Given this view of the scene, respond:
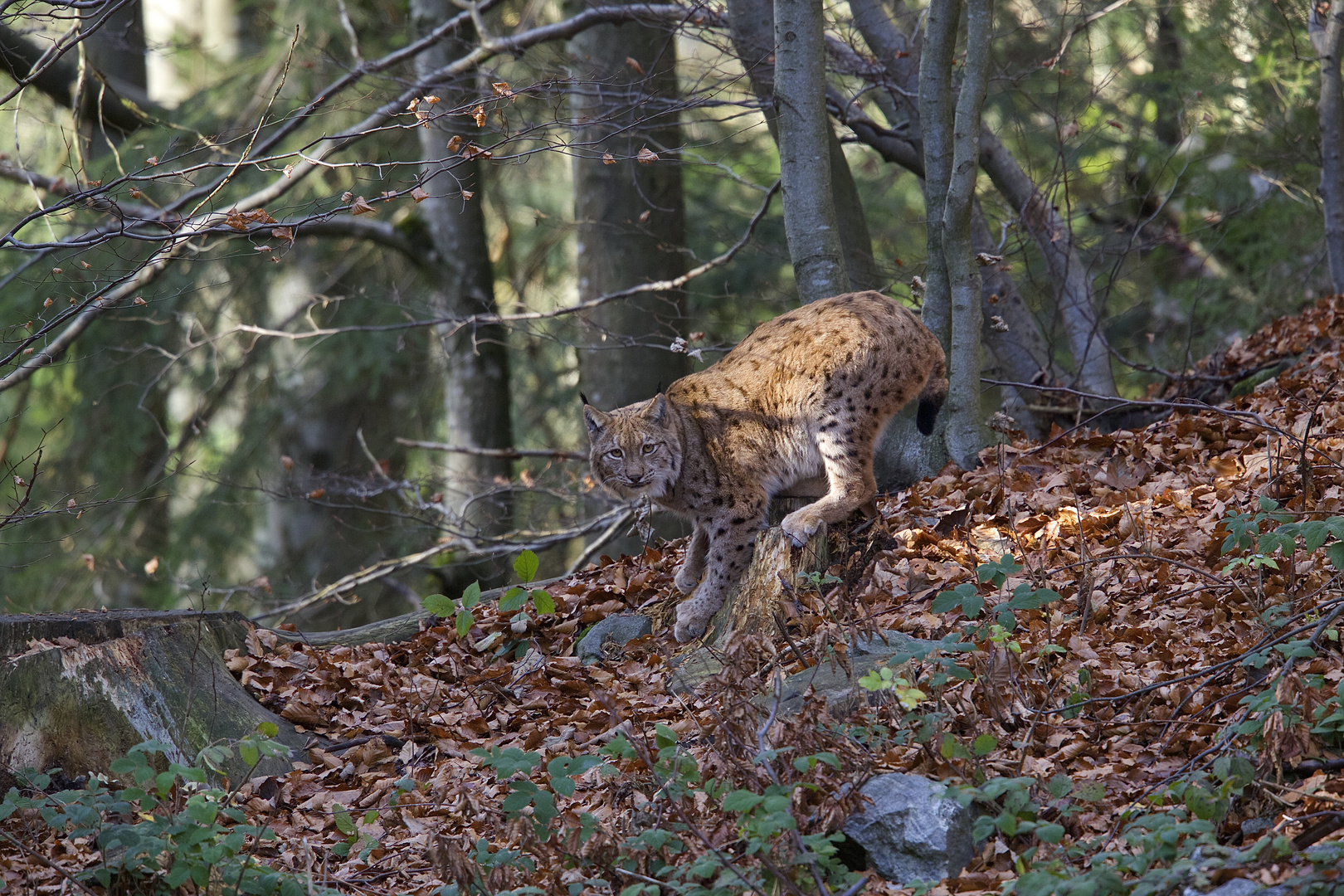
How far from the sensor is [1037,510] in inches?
219

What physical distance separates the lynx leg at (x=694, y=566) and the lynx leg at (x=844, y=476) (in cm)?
52

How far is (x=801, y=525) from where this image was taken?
5.57 m

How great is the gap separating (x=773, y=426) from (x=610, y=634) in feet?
4.86

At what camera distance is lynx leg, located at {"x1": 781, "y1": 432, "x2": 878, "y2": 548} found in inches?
231

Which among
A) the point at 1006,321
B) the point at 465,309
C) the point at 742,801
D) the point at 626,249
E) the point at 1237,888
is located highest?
the point at 626,249

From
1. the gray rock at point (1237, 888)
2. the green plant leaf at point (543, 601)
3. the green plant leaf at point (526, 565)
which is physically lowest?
the gray rock at point (1237, 888)

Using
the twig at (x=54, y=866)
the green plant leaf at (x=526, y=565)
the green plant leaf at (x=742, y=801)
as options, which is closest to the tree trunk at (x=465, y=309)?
the green plant leaf at (x=526, y=565)

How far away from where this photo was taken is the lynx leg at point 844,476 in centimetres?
588

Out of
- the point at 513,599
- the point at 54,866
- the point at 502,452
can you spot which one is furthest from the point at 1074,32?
the point at 54,866

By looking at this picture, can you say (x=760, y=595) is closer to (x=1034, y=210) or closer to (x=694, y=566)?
(x=694, y=566)

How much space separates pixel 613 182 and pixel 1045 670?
6.94 m

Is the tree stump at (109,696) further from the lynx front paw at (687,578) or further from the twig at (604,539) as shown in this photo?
the twig at (604,539)

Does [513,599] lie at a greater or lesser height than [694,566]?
greater

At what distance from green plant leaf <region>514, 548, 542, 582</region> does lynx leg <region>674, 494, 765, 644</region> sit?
1.64 meters
